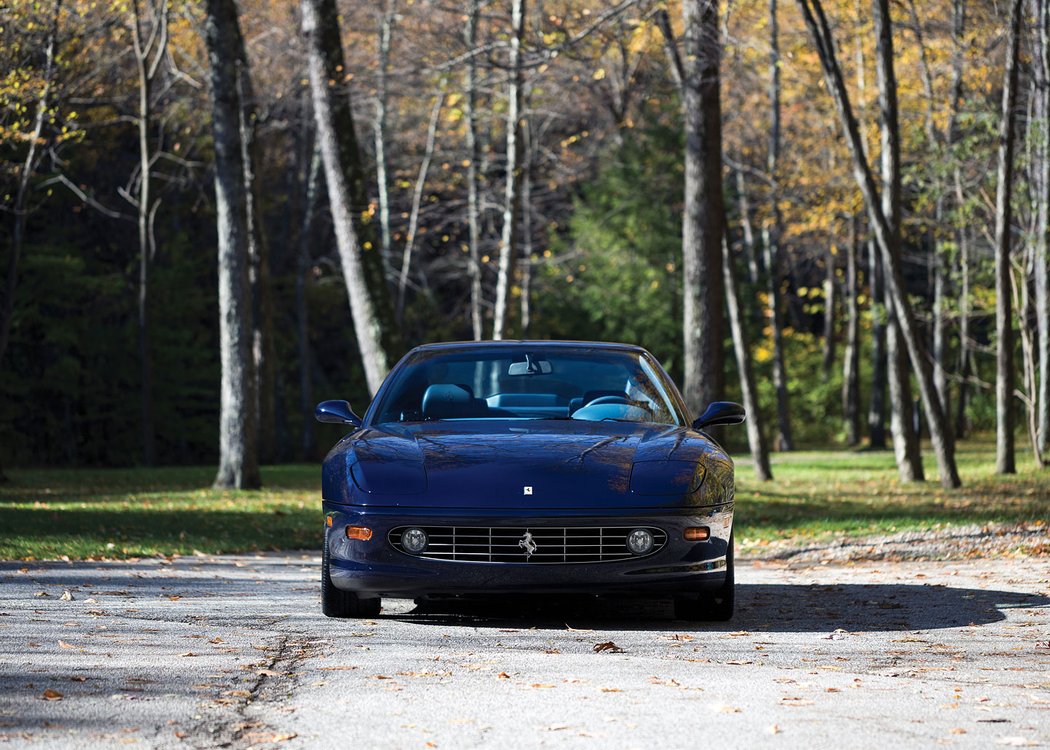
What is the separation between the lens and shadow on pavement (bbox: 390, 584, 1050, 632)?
8047mm

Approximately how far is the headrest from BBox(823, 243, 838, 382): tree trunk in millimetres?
38630

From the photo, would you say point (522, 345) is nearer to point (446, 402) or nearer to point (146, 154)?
point (446, 402)

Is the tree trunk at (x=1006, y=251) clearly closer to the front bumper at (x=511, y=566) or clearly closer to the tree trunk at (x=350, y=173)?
the tree trunk at (x=350, y=173)

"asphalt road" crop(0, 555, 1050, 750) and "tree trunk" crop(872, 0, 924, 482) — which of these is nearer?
"asphalt road" crop(0, 555, 1050, 750)

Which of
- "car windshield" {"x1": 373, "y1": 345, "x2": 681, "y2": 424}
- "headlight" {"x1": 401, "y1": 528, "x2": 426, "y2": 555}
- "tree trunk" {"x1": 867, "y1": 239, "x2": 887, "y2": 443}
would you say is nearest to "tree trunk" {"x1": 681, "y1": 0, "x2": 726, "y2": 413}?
"car windshield" {"x1": 373, "y1": 345, "x2": 681, "y2": 424}

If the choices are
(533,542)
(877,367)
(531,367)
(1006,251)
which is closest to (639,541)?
(533,542)

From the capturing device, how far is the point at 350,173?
21.2 metres

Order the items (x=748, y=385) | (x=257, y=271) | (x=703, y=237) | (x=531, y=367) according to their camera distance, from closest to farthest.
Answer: (x=531, y=367) < (x=703, y=237) < (x=748, y=385) < (x=257, y=271)

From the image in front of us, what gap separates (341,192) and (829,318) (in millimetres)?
29761

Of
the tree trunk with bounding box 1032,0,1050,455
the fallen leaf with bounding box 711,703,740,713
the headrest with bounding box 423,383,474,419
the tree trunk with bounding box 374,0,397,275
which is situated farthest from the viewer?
the tree trunk with bounding box 374,0,397,275

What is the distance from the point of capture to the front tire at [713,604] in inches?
316

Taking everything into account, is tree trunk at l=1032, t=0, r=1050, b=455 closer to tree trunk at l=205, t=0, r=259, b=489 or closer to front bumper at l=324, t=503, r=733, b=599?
tree trunk at l=205, t=0, r=259, b=489

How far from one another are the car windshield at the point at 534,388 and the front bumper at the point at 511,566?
1347 mm

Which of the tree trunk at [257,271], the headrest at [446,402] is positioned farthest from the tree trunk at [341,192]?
the headrest at [446,402]
